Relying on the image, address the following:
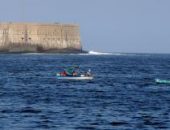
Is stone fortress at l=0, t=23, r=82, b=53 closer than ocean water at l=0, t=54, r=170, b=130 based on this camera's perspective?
No

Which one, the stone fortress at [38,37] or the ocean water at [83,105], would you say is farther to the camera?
the stone fortress at [38,37]

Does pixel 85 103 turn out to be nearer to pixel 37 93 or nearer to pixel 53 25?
pixel 37 93

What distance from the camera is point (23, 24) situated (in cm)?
17688

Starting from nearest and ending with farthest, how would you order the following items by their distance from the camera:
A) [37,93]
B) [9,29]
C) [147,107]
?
1. [147,107]
2. [37,93]
3. [9,29]

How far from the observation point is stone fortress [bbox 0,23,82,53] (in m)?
173

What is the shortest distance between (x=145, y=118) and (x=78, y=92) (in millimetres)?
15828

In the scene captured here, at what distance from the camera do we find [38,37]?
174 metres

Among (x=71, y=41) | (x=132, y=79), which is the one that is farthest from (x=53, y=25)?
(x=132, y=79)

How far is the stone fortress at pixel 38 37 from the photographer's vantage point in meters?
173

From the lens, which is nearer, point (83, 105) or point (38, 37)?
point (83, 105)

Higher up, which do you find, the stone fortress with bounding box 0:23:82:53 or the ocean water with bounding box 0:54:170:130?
the stone fortress with bounding box 0:23:82:53

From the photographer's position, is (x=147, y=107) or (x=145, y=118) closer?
(x=145, y=118)

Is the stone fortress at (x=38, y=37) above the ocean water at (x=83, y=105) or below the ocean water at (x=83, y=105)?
above

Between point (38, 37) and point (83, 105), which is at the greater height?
point (38, 37)
